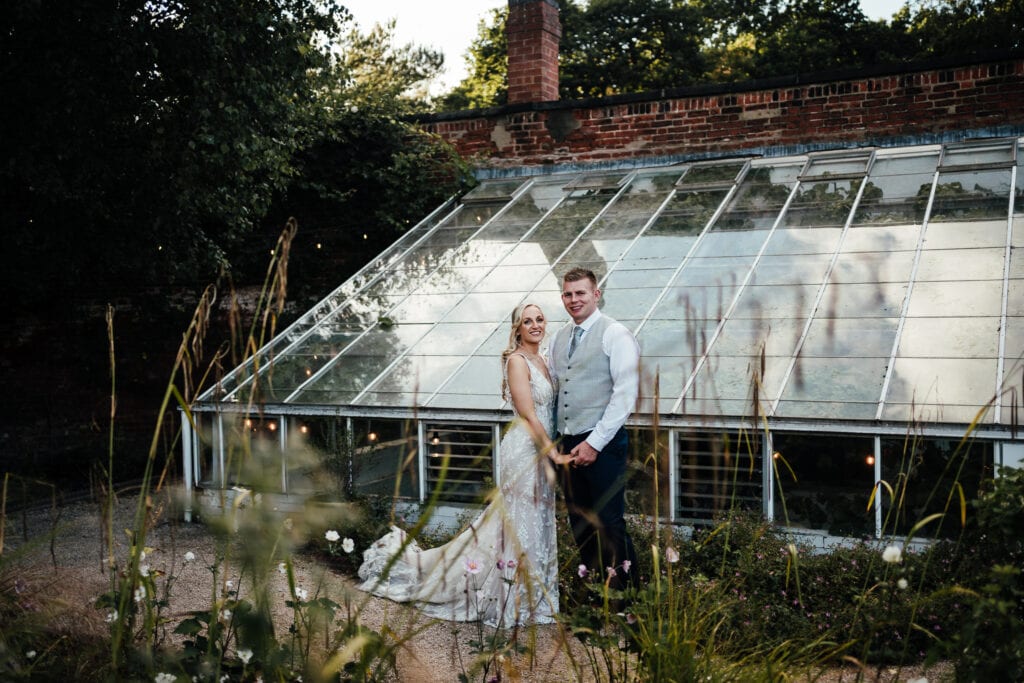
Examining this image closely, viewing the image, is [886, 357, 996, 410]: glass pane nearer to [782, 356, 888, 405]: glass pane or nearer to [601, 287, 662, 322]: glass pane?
[782, 356, 888, 405]: glass pane

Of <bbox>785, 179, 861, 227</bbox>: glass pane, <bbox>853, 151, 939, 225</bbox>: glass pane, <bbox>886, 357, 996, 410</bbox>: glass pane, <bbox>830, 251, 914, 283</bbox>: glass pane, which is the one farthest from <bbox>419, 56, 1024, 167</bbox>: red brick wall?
<bbox>886, 357, 996, 410</bbox>: glass pane

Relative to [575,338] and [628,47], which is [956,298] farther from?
[628,47]

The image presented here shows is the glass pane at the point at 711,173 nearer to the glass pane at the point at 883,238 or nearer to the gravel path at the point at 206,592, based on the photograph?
the glass pane at the point at 883,238

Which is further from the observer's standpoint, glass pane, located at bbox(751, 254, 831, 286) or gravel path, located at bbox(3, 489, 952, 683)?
glass pane, located at bbox(751, 254, 831, 286)

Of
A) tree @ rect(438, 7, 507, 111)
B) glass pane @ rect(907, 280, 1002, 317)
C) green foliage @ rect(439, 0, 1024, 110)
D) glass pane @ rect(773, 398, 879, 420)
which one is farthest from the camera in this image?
tree @ rect(438, 7, 507, 111)

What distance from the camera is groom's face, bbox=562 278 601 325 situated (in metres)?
3.84

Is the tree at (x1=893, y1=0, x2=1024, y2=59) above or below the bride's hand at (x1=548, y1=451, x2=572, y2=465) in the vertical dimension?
above

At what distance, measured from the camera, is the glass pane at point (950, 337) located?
4.48 metres

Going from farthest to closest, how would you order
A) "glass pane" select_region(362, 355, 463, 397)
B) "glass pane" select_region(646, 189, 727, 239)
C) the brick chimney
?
the brick chimney
"glass pane" select_region(646, 189, 727, 239)
"glass pane" select_region(362, 355, 463, 397)

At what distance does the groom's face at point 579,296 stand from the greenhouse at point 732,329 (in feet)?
1.70

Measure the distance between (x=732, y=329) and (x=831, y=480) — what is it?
1.14m

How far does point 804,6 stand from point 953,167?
1533cm

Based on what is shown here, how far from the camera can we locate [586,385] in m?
3.88

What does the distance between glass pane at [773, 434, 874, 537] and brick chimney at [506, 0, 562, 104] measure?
5.73 metres
